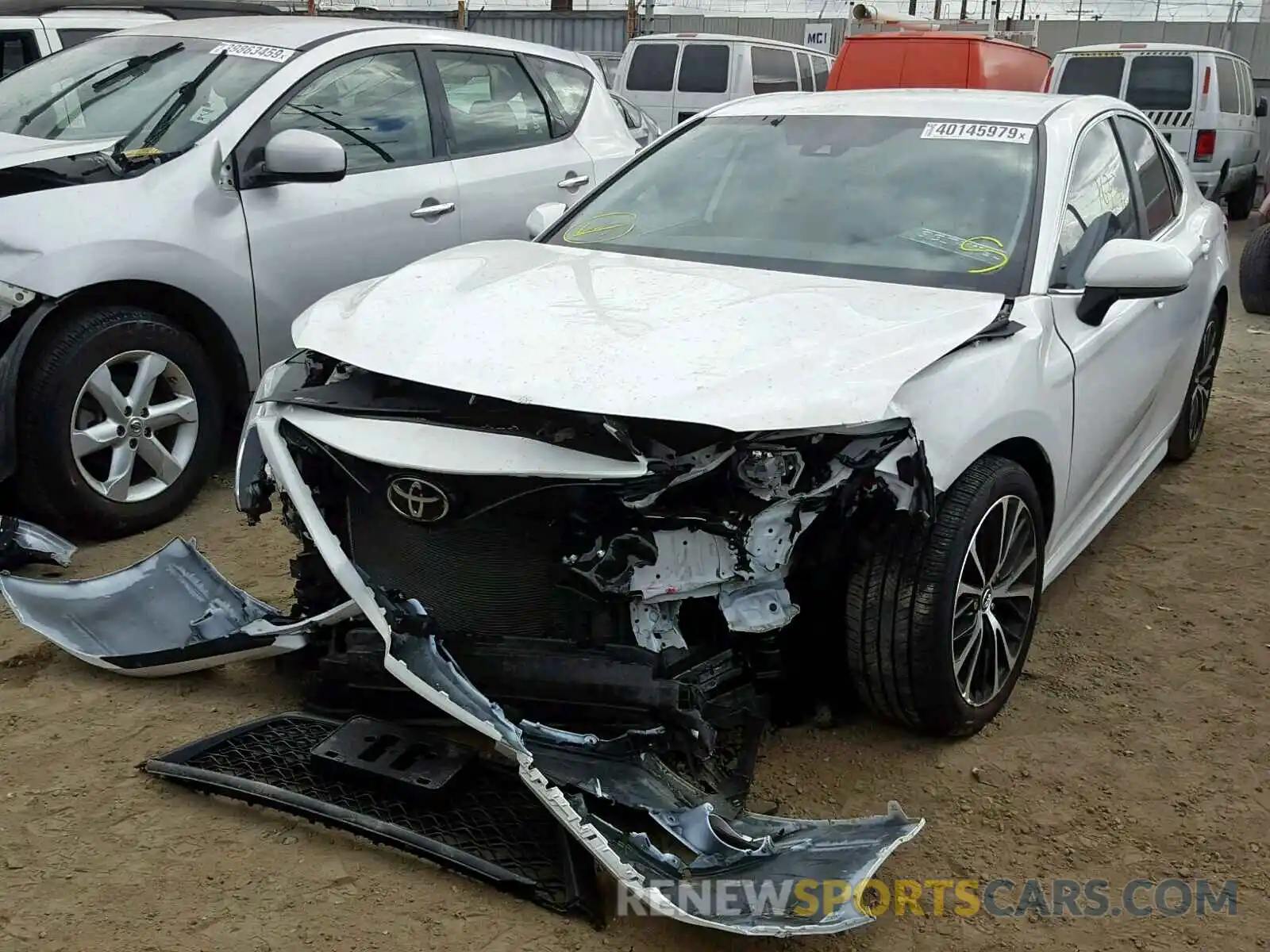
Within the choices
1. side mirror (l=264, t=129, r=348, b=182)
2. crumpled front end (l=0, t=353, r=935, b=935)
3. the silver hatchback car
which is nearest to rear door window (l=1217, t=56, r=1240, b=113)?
the silver hatchback car

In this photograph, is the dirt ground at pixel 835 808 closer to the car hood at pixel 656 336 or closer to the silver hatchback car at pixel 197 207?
the silver hatchback car at pixel 197 207

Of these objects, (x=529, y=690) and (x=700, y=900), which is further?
(x=529, y=690)

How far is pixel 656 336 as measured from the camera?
2.85m

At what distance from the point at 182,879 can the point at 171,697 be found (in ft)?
2.86

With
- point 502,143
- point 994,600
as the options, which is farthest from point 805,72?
point 994,600

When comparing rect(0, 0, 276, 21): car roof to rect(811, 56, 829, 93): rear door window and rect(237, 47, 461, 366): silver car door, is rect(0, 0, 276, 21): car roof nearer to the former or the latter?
Answer: rect(237, 47, 461, 366): silver car door

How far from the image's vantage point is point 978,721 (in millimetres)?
3227

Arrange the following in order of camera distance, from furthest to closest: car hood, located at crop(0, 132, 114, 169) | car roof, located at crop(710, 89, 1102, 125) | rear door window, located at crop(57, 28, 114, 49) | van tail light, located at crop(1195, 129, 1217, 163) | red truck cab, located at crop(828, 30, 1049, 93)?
1. van tail light, located at crop(1195, 129, 1217, 163)
2. red truck cab, located at crop(828, 30, 1049, 93)
3. rear door window, located at crop(57, 28, 114, 49)
4. car hood, located at crop(0, 132, 114, 169)
5. car roof, located at crop(710, 89, 1102, 125)

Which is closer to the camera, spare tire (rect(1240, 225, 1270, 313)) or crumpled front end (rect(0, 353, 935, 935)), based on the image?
crumpled front end (rect(0, 353, 935, 935))

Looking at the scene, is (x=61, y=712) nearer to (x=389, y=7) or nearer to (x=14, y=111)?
(x=14, y=111)

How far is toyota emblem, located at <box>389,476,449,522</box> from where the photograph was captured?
2732mm

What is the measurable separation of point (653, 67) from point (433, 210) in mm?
11175

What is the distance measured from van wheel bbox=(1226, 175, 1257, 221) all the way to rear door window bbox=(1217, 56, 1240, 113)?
998mm

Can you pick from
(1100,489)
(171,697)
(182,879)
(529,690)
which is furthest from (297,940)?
(1100,489)
